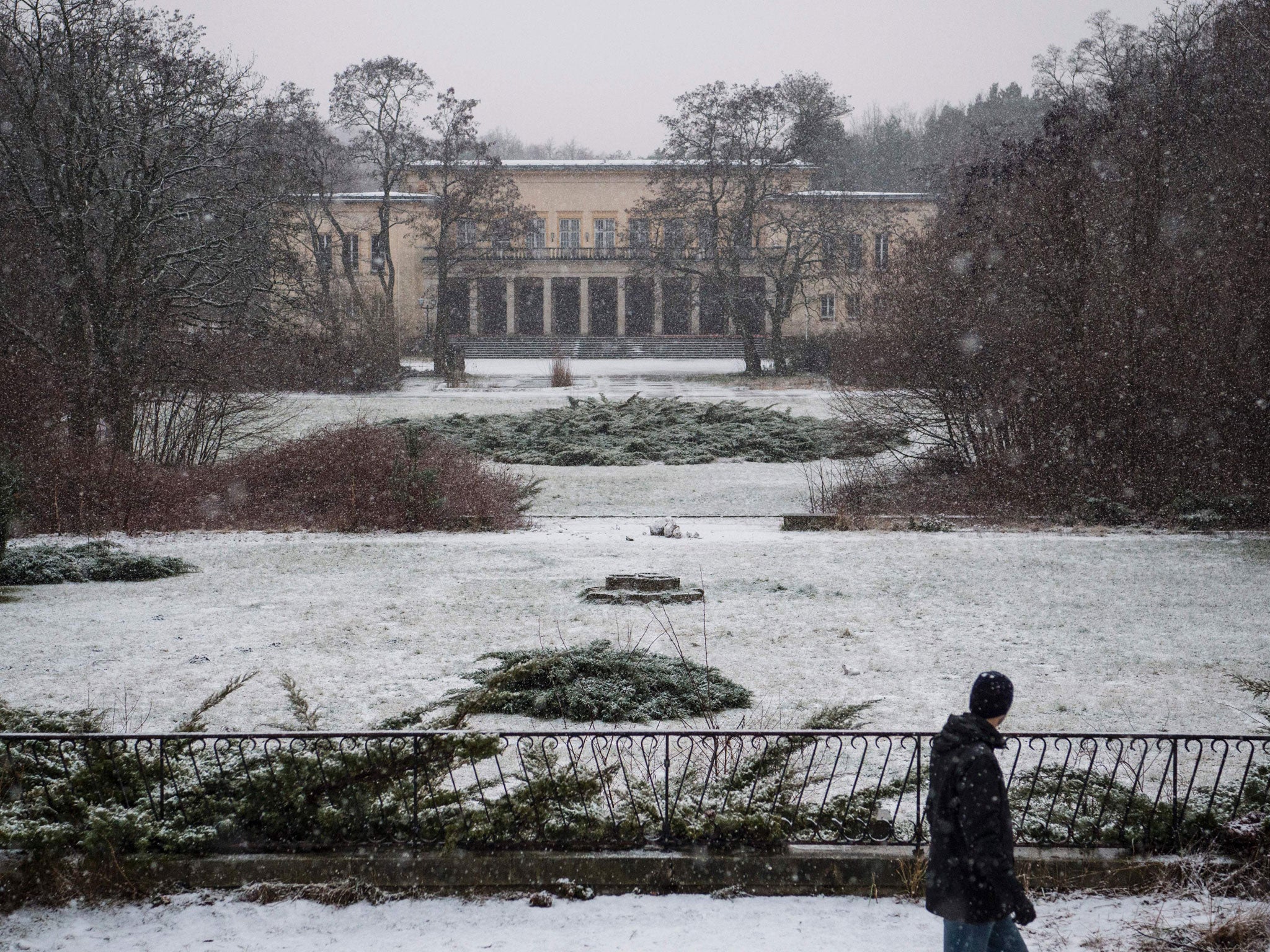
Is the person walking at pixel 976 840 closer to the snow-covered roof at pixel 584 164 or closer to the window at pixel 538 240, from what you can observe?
the window at pixel 538 240

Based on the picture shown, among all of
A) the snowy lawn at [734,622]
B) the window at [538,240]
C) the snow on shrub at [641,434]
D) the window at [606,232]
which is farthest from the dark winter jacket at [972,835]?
the window at [606,232]

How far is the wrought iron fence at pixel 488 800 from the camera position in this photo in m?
4.89

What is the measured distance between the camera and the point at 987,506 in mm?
16125

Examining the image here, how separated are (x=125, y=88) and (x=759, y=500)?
41.9 ft

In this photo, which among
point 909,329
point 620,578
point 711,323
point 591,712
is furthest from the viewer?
point 711,323

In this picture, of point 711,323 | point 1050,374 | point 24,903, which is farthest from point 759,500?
point 711,323

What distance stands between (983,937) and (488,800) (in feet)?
8.00

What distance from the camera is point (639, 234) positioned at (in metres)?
50.5

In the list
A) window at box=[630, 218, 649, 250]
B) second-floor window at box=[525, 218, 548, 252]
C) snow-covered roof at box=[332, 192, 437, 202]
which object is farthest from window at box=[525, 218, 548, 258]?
window at box=[630, 218, 649, 250]

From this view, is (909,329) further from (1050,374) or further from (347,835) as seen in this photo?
(347,835)

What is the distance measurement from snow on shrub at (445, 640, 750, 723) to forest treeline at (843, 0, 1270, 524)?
33.4 ft

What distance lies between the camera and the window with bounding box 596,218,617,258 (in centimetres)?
6412

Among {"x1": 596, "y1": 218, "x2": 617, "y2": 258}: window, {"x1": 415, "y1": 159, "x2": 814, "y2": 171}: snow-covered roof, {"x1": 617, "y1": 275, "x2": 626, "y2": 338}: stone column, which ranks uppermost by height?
{"x1": 415, "y1": 159, "x2": 814, "y2": 171}: snow-covered roof

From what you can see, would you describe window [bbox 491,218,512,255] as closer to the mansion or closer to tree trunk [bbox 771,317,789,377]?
the mansion
